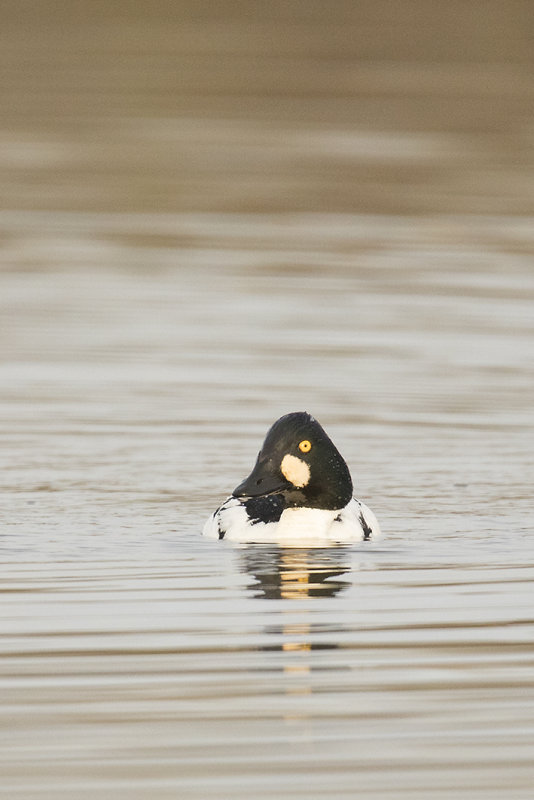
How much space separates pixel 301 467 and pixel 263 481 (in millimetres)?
247

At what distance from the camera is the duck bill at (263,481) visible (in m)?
11.1

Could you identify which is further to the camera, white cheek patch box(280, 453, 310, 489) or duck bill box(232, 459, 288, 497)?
white cheek patch box(280, 453, 310, 489)

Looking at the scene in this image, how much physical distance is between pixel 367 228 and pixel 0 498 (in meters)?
10.6

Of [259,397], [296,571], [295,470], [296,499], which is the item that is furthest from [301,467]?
[259,397]

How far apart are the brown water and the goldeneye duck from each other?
9.4 inches

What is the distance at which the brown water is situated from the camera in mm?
6945

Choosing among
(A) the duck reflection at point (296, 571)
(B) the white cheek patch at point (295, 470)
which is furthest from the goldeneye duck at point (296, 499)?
(A) the duck reflection at point (296, 571)

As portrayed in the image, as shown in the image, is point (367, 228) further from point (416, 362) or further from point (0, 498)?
point (0, 498)

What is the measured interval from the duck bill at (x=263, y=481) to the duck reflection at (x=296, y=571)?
12.5 inches

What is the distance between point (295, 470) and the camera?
445 inches

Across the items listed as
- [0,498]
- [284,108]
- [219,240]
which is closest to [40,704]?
[0,498]

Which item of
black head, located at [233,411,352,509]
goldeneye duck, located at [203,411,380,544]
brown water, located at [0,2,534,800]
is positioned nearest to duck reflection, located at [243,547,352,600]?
brown water, located at [0,2,534,800]

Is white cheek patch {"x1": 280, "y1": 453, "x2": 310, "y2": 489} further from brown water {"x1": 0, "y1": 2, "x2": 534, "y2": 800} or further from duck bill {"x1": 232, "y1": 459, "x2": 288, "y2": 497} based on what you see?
brown water {"x1": 0, "y1": 2, "x2": 534, "y2": 800}

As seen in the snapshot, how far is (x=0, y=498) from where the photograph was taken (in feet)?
39.3
